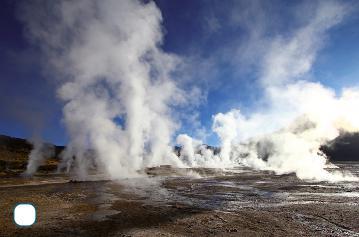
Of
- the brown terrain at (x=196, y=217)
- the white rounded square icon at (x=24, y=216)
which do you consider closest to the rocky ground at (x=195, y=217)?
the brown terrain at (x=196, y=217)

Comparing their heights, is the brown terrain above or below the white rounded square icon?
below

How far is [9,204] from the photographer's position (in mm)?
27109

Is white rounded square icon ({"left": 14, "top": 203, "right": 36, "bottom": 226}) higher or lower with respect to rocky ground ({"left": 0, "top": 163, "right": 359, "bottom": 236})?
higher

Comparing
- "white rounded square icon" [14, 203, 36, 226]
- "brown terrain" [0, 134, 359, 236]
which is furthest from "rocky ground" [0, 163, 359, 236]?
"white rounded square icon" [14, 203, 36, 226]

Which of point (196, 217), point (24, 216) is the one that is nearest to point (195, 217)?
point (196, 217)

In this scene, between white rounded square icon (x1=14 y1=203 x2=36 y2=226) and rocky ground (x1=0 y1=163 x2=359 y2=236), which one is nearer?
white rounded square icon (x1=14 y1=203 x2=36 y2=226)

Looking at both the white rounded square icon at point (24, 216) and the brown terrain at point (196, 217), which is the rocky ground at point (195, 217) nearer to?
the brown terrain at point (196, 217)

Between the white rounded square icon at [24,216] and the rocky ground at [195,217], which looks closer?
the white rounded square icon at [24,216]

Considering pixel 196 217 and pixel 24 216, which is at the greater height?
pixel 24 216

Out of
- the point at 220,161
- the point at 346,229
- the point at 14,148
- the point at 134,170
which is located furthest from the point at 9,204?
the point at 14,148

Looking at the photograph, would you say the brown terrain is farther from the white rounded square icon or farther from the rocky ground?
the white rounded square icon

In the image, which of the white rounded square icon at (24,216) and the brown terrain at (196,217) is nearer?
the white rounded square icon at (24,216)

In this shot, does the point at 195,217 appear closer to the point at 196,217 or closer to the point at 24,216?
the point at 196,217

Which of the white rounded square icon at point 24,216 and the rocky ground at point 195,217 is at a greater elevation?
the white rounded square icon at point 24,216
